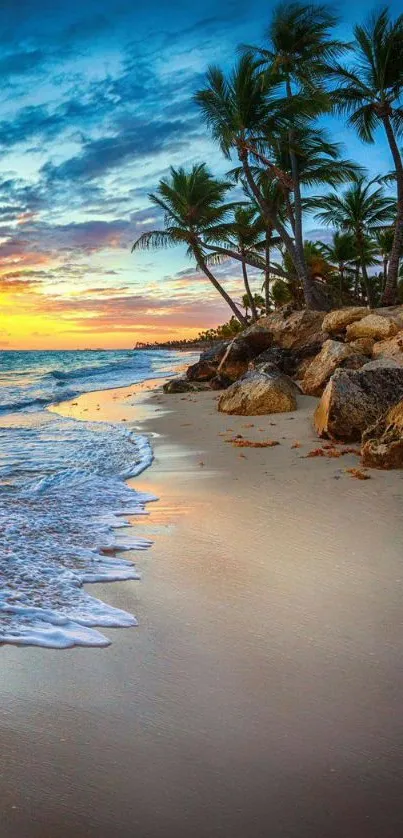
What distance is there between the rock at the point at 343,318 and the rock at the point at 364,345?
151 cm

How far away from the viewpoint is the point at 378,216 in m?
33.1

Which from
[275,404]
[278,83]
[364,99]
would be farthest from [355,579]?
[278,83]

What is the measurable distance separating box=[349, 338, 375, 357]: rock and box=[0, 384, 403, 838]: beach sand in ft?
28.6

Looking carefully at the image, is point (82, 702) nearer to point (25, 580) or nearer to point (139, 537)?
point (25, 580)

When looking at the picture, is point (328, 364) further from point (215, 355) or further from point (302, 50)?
point (302, 50)

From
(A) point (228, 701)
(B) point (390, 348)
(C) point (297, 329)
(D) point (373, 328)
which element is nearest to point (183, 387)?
(C) point (297, 329)

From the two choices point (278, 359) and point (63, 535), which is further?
point (278, 359)

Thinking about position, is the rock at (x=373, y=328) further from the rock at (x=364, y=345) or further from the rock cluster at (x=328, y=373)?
the rock at (x=364, y=345)

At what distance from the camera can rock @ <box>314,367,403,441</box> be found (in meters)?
7.20

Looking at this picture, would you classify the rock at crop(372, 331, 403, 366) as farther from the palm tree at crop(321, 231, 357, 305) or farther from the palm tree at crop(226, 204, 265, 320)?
the palm tree at crop(321, 231, 357, 305)

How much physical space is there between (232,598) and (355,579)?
73cm

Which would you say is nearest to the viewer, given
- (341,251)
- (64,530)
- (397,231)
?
(64,530)

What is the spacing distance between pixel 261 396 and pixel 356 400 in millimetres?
3320

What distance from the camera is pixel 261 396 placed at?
10508mm
